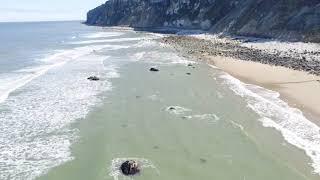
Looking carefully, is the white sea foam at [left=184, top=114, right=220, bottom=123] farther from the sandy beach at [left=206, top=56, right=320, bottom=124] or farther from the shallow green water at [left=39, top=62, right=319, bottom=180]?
the sandy beach at [left=206, top=56, right=320, bottom=124]

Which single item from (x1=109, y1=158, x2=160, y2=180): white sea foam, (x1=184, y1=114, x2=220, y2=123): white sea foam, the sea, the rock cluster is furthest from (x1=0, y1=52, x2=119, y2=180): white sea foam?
the rock cluster

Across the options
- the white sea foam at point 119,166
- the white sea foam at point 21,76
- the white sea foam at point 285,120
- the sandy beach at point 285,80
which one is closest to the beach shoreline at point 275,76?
the sandy beach at point 285,80

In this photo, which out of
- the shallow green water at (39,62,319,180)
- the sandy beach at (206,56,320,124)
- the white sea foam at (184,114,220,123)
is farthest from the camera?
the sandy beach at (206,56,320,124)

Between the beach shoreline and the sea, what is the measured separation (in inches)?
42.5

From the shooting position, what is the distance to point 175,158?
19.2 m

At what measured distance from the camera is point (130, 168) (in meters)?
17.6

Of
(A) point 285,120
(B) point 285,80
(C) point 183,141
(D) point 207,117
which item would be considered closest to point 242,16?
(B) point 285,80

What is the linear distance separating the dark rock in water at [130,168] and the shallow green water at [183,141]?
33 centimetres

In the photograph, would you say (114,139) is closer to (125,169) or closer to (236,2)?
(125,169)

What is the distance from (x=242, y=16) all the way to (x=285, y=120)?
66372 millimetres

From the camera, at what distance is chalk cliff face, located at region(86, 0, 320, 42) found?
6481 cm

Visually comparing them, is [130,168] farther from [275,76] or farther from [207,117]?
[275,76]

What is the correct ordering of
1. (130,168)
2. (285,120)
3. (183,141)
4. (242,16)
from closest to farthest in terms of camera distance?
1. (130,168)
2. (183,141)
3. (285,120)
4. (242,16)

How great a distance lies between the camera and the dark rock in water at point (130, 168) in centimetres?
1748
